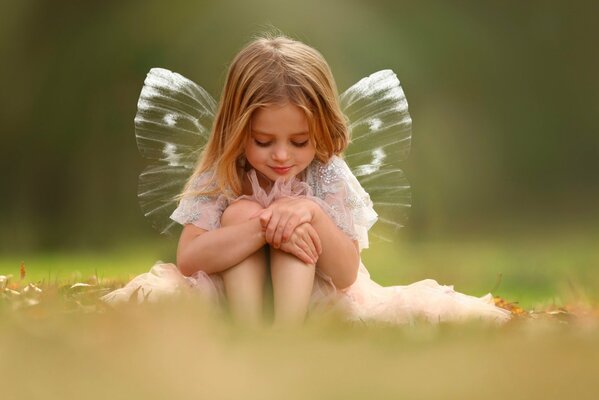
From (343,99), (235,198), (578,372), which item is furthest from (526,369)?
(343,99)

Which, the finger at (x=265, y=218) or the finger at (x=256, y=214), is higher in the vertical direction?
the finger at (x=265, y=218)

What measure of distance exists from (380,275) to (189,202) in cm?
95

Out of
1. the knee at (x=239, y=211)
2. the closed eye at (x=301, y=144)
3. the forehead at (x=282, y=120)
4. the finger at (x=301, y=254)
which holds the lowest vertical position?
the finger at (x=301, y=254)

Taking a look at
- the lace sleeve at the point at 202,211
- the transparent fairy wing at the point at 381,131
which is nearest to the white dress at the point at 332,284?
the lace sleeve at the point at 202,211

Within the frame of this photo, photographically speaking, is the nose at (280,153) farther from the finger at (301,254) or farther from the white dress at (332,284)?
the finger at (301,254)

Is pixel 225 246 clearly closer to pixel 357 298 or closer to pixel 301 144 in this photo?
pixel 301 144

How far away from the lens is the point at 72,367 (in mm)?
1237

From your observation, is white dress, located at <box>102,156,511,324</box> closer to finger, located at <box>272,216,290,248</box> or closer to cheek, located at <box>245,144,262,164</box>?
cheek, located at <box>245,144,262,164</box>

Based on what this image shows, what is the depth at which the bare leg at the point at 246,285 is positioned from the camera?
6.98 feet

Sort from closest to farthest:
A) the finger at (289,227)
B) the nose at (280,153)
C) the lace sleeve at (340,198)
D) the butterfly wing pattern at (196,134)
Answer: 1. the finger at (289,227)
2. the nose at (280,153)
3. the lace sleeve at (340,198)
4. the butterfly wing pattern at (196,134)

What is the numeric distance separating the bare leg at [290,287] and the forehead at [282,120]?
0.27 metres

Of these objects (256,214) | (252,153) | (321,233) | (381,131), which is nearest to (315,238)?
(321,233)

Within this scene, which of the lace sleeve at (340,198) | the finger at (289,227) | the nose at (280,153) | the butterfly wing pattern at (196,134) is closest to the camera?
the finger at (289,227)

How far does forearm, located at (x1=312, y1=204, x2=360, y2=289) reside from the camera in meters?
2.20
